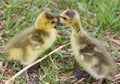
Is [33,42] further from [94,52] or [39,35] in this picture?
[94,52]

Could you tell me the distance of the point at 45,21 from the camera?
3.31 m

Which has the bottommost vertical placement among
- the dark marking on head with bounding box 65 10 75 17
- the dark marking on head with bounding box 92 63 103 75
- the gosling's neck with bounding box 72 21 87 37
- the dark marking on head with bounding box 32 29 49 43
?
the dark marking on head with bounding box 92 63 103 75

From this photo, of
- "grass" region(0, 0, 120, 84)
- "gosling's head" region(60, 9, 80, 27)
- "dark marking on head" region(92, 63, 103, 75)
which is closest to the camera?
"dark marking on head" region(92, 63, 103, 75)

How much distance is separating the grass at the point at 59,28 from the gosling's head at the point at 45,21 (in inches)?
11.0

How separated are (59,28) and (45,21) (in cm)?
50

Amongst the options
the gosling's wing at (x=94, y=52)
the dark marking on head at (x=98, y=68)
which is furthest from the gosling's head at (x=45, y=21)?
the dark marking on head at (x=98, y=68)

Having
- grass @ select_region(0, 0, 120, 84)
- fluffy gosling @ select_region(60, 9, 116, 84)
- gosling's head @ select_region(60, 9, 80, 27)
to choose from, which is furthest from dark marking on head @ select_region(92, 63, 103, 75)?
gosling's head @ select_region(60, 9, 80, 27)

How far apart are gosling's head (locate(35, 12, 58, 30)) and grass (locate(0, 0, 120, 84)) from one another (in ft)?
0.92

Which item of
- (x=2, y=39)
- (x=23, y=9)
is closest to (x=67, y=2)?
(x=23, y=9)

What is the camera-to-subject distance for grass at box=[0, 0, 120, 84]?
3.41 metres

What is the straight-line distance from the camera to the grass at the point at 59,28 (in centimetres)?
341

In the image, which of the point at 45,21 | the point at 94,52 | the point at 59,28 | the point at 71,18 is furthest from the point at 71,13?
the point at 59,28

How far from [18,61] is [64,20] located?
40 centimetres

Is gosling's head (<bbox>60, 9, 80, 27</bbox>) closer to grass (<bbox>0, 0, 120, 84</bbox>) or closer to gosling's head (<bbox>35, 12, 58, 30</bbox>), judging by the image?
gosling's head (<bbox>35, 12, 58, 30</bbox>)
